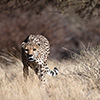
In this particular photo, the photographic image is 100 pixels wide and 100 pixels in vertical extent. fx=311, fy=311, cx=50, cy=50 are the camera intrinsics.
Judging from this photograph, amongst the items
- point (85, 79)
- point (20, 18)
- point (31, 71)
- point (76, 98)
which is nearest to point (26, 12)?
point (20, 18)

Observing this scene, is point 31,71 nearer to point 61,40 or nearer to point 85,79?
point 85,79

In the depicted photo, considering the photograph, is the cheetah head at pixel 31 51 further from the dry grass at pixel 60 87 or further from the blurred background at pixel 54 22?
Result: the blurred background at pixel 54 22

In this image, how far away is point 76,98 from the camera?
352 centimetres

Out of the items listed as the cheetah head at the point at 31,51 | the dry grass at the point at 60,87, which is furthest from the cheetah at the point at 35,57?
the dry grass at the point at 60,87

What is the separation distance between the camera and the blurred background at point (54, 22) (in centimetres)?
838

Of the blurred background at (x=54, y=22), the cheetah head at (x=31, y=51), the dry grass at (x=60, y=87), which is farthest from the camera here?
the blurred background at (x=54, y=22)

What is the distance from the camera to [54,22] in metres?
8.89

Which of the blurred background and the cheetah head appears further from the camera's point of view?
the blurred background

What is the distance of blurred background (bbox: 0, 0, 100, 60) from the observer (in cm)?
838

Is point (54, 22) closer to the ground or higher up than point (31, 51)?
closer to the ground

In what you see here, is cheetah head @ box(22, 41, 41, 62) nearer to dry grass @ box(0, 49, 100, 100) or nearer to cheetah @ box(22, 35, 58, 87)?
cheetah @ box(22, 35, 58, 87)

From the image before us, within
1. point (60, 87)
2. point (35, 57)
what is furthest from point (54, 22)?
point (60, 87)

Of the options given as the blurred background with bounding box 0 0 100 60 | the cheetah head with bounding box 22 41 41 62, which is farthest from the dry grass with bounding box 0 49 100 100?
the blurred background with bounding box 0 0 100 60

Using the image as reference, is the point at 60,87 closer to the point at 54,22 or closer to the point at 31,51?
the point at 31,51
